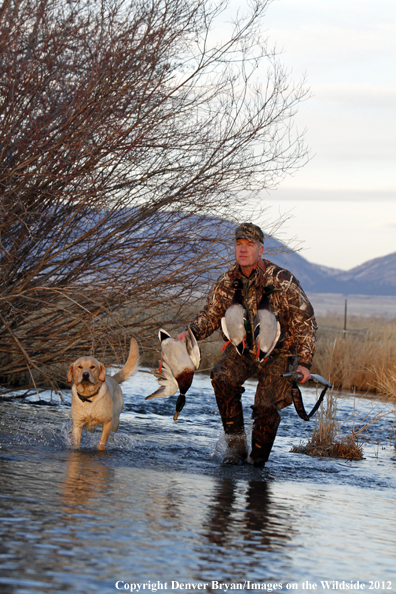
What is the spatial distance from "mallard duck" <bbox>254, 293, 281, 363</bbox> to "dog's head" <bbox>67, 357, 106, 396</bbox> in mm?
1265

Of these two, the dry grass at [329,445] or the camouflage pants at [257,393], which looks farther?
the dry grass at [329,445]

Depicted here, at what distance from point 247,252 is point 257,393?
1021mm

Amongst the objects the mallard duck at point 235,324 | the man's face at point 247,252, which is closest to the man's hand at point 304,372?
the mallard duck at point 235,324

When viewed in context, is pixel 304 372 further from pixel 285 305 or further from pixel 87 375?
pixel 87 375

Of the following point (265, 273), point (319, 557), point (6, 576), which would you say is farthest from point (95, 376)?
point (6, 576)

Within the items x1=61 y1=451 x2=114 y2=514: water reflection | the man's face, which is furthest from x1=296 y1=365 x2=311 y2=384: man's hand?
x1=61 y1=451 x2=114 y2=514: water reflection

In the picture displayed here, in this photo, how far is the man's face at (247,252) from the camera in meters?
5.68

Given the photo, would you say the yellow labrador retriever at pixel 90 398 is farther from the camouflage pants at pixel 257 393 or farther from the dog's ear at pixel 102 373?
the camouflage pants at pixel 257 393

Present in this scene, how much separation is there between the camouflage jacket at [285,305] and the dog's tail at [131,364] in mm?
693

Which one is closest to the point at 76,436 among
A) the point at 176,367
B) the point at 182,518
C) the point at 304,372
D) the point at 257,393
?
the point at 176,367

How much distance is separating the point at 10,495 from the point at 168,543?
3.24ft

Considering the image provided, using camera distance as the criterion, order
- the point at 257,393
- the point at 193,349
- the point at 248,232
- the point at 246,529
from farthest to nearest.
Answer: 1. the point at 257,393
2. the point at 248,232
3. the point at 193,349
4. the point at 246,529

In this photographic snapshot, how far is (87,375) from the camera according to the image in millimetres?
5918

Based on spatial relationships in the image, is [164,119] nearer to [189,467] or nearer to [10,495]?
[189,467]
